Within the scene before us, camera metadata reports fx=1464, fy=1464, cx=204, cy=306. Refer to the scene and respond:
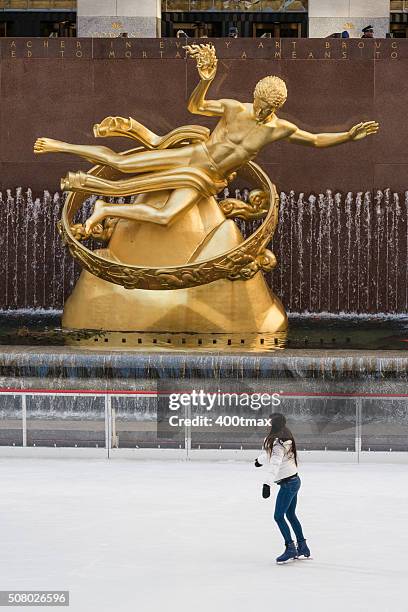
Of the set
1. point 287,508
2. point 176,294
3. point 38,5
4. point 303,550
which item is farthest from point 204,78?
point 38,5

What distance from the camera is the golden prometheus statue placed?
47.3ft

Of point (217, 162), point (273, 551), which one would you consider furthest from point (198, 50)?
point (273, 551)

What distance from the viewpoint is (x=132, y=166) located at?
582 inches

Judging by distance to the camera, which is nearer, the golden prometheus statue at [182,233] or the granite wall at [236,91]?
the golden prometheus statue at [182,233]

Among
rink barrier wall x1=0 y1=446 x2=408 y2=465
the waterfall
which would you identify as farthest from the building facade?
rink barrier wall x1=0 y1=446 x2=408 y2=465

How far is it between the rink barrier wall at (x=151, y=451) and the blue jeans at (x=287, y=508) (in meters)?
2.69

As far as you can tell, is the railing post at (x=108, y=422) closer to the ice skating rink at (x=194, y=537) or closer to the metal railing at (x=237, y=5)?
the ice skating rink at (x=194, y=537)

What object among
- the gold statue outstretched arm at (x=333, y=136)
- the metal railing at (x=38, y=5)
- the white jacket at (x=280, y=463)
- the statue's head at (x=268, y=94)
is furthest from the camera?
the metal railing at (x=38, y=5)

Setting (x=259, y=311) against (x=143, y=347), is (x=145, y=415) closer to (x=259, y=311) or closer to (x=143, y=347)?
(x=143, y=347)

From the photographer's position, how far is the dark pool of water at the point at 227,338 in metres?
13.9

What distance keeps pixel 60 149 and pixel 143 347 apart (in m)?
2.53

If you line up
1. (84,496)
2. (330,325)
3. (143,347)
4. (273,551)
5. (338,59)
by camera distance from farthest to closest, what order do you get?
1. (338,59)
2. (330,325)
3. (143,347)
4. (84,496)
5. (273,551)

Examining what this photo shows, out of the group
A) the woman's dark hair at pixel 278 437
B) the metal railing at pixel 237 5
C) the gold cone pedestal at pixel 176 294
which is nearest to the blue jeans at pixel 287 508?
the woman's dark hair at pixel 278 437

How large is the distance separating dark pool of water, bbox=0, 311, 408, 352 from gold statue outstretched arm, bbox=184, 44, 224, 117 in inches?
88.0
